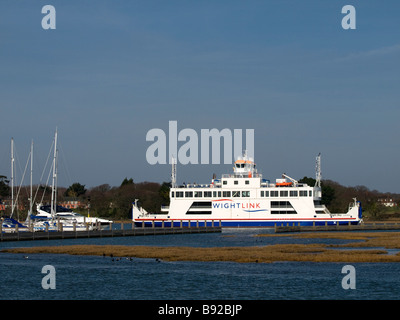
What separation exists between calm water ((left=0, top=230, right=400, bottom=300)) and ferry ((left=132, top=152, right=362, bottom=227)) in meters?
44.1

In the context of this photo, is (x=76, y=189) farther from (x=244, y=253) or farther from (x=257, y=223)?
(x=244, y=253)

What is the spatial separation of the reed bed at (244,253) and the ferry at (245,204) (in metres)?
32.9

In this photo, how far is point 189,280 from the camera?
3716 centimetres

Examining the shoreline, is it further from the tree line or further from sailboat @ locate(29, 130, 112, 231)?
the tree line

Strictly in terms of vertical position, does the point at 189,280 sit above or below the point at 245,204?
below

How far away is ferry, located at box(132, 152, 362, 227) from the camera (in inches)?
3575

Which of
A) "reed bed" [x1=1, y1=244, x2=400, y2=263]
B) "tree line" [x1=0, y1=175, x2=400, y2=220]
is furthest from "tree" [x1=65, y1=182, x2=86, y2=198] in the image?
"reed bed" [x1=1, y1=244, x2=400, y2=263]

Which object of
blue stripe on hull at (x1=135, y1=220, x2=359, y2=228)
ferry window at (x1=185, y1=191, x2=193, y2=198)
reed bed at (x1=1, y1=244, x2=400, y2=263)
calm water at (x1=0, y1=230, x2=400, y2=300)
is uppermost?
ferry window at (x1=185, y1=191, x2=193, y2=198)

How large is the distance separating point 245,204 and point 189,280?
54.6 meters

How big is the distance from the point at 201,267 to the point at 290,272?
6246mm

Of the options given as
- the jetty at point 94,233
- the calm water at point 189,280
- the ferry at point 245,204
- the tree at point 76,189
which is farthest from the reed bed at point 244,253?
the tree at point 76,189

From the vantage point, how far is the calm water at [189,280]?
1284 inches

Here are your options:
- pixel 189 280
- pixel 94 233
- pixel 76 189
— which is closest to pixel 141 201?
pixel 76 189

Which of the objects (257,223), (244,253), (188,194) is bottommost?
(244,253)
